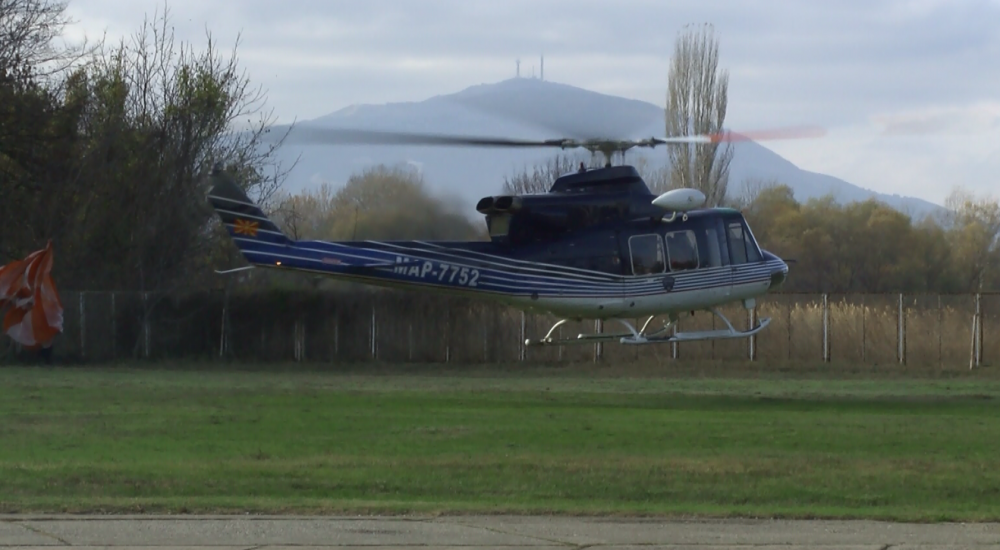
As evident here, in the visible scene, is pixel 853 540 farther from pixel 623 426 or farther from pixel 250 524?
pixel 623 426

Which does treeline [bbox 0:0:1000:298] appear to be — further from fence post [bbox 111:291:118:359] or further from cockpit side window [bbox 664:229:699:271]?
cockpit side window [bbox 664:229:699:271]

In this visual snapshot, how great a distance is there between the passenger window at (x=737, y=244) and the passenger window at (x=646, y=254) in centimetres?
161

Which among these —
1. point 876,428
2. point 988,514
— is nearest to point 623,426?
point 876,428

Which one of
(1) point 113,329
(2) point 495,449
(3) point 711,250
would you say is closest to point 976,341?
(3) point 711,250

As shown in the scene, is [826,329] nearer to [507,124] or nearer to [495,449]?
[507,124]

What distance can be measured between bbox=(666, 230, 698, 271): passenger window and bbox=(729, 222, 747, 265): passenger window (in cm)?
92

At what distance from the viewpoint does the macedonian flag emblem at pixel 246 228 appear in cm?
2351

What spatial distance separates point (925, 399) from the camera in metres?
25.4

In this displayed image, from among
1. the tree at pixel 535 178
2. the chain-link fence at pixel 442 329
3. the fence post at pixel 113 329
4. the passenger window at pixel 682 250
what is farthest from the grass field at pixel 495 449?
the tree at pixel 535 178

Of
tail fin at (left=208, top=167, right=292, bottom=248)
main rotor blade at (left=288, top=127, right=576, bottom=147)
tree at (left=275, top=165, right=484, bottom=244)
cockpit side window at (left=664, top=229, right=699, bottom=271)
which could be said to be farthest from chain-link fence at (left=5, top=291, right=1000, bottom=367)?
main rotor blade at (left=288, top=127, right=576, bottom=147)

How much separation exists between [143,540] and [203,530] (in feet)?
1.93

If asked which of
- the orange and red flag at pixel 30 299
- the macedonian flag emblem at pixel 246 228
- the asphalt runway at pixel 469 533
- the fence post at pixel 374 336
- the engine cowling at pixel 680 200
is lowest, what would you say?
the asphalt runway at pixel 469 533

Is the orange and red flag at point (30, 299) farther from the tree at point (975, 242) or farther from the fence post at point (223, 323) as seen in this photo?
the tree at point (975, 242)

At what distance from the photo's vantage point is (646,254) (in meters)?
24.6
